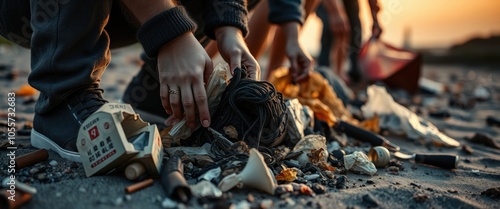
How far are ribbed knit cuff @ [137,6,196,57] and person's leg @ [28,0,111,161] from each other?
265mm

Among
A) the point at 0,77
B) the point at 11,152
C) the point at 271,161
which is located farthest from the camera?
the point at 0,77

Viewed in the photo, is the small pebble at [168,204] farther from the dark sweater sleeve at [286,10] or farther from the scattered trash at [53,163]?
the dark sweater sleeve at [286,10]

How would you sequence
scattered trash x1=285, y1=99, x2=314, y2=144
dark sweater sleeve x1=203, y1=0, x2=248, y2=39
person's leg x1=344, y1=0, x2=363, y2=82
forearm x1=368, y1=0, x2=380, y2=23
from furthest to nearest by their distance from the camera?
1. person's leg x1=344, y1=0, x2=363, y2=82
2. forearm x1=368, y1=0, x2=380, y2=23
3. scattered trash x1=285, y1=99, x2=314, y2=144
4. dark sweater sleeve x1=203, y1=0, x2=248, y2=39

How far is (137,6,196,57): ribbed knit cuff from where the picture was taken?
163cm

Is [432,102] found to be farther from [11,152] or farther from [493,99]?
[11,152]

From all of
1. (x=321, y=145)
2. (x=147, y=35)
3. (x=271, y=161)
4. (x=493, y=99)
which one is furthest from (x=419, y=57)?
(x=147, y=35)

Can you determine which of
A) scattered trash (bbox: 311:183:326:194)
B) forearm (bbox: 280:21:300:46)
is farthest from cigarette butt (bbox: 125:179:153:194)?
forearm (bbox: 280:21:300:46)

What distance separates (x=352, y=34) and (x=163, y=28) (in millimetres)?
4788

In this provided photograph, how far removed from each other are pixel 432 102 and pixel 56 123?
161 inches

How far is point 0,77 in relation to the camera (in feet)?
14.5

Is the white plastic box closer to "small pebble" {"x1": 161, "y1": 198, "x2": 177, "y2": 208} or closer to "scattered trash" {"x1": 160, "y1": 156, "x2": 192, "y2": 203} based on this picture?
"scattered trash" {"x1": 160, "y1": 156, "x2": 192, "y2": 203}

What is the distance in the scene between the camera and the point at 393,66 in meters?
4.85

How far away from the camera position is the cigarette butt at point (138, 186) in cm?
149

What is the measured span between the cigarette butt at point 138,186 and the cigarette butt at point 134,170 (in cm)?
4
